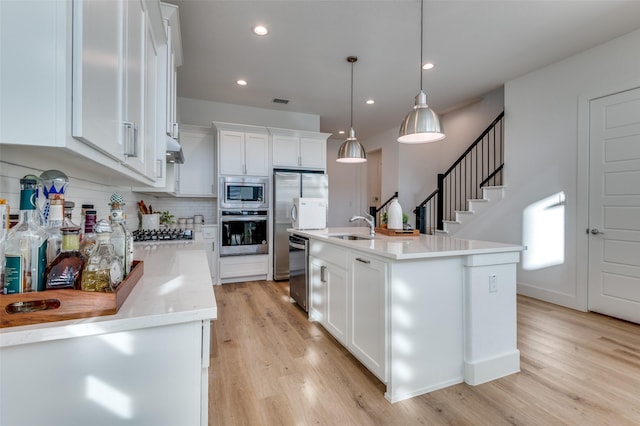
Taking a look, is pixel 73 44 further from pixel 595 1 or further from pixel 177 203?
pixel 177 203

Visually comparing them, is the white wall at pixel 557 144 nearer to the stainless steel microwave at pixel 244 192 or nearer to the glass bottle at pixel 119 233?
the stainless steel microwave at pixel 244 192

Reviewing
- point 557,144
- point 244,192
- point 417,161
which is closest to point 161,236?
point 244,192

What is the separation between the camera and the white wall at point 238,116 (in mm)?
4887

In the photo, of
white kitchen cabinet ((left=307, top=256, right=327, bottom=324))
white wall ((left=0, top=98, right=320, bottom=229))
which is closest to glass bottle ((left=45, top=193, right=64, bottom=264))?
white wall ((left=0, top=98, right=320, bottom=229))

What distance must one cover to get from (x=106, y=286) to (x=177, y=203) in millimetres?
4328

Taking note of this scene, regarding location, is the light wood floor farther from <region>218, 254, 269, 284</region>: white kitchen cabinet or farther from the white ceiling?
the white ceiling

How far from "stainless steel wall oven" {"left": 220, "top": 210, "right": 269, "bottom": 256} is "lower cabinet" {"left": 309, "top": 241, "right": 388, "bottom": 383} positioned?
6.46 ft

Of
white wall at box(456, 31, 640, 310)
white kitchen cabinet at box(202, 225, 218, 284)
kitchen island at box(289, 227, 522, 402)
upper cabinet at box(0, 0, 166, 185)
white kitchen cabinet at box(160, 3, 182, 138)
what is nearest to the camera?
upper cabinet at box(0, 0, 166, 185)

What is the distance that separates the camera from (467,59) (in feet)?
11.8

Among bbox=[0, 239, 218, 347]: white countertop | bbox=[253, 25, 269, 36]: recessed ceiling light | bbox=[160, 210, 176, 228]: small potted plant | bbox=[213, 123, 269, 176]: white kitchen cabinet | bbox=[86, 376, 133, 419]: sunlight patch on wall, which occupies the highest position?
bbox=[253, 25, 269, 36]: recessed ceiling light

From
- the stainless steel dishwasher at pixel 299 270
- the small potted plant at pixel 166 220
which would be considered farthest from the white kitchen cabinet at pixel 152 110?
the small potted plant at pixel 166 220

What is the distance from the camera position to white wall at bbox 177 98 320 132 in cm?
489

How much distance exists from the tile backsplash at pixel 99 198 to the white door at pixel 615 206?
468 cm

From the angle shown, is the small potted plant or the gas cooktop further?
the small potted plant
